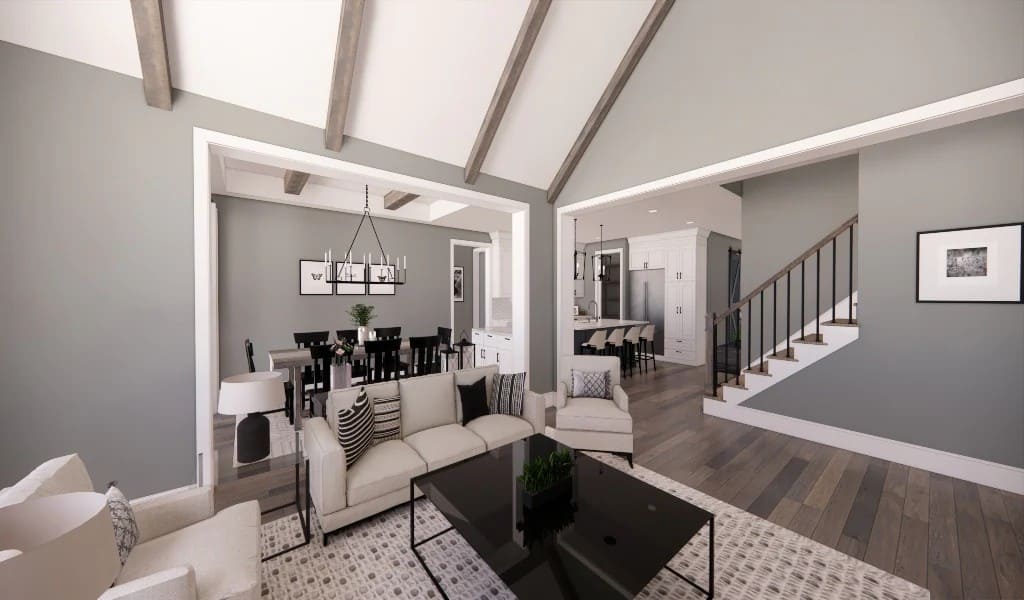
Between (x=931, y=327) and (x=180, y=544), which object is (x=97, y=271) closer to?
(x=180, y=544)

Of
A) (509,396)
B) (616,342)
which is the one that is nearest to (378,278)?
(509,396)

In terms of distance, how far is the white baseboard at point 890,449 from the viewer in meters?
2.82

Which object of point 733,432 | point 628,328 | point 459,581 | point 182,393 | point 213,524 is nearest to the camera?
point 213,524

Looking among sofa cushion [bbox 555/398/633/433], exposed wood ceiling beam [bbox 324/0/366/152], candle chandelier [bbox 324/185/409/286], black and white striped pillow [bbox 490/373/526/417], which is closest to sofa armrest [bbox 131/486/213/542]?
black and white striped pillow [bbox 490/373/526/417]

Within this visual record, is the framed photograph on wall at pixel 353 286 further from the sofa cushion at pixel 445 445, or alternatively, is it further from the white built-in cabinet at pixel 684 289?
the white built-in cabinet at pixel 684 289

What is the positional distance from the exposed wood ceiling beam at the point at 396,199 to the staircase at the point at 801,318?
4.46 metres

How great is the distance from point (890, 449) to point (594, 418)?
2686 millimetres

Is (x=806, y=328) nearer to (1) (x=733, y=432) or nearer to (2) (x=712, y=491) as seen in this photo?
(1) (x=733, y=432)

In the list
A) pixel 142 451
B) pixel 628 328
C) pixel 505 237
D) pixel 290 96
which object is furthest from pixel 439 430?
pixel 505 237

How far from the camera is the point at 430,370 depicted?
14.7 ft

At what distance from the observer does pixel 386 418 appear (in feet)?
9.05

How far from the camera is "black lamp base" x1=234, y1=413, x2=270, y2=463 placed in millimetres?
2412

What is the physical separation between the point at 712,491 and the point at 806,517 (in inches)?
21.9

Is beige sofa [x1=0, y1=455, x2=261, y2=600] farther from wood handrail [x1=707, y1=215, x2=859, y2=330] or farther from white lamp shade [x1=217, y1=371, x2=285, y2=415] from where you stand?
wood handrail [x1=707, y1=215, x2=859, y2=330]
